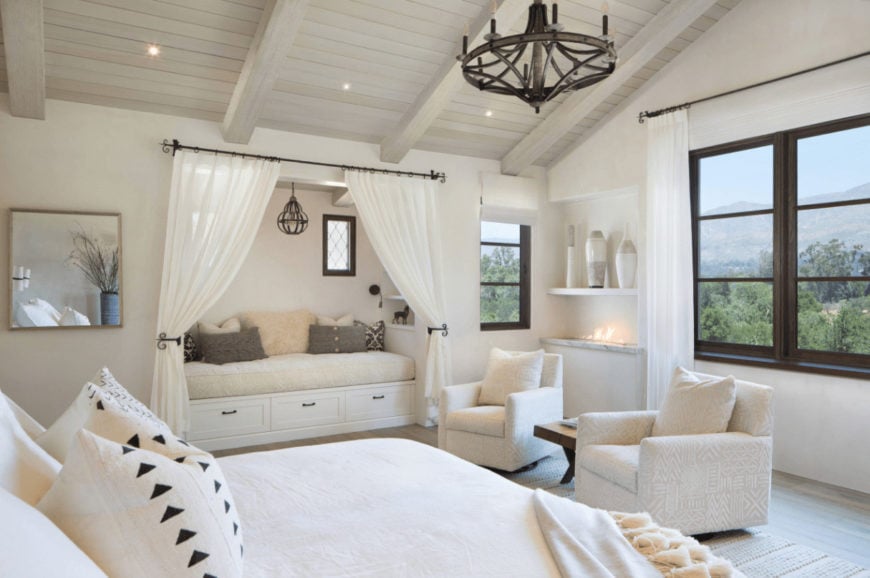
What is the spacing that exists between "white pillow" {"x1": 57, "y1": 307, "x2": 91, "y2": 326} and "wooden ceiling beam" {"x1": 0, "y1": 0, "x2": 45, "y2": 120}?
1.31m

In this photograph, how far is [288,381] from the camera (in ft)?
16.8

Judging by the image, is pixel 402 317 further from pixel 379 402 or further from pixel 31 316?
pixel 31 316

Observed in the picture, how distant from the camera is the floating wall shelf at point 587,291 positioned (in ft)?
17.3

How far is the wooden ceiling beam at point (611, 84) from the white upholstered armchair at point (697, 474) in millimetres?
2716

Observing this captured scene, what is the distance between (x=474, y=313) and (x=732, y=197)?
2.44 m

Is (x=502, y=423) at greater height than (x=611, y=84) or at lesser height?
lesser

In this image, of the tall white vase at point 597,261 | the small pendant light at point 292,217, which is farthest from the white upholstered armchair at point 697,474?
the small pendant light at point 292,217

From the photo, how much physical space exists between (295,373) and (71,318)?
5.83ft

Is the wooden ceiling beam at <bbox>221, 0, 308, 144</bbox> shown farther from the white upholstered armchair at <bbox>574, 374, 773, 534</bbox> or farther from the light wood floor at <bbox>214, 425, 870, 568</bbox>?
the light wood floor at <bbox>214, 425, 870, 568</bbox>

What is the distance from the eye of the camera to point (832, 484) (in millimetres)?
3828

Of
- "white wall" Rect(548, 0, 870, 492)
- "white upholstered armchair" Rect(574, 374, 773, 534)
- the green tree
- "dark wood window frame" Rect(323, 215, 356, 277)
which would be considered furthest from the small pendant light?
"white upholstered armchair" Rect(574, 374, 773, 534)

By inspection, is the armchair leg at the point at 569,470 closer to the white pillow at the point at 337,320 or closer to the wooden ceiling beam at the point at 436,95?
the wooden ceiling beam at the point at 436,95

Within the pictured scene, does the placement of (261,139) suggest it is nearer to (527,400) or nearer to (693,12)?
(527,400)

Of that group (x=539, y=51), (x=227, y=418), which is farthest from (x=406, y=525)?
(x=227, y=418)
